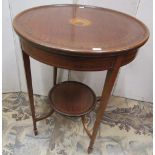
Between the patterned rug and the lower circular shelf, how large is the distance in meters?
0.20

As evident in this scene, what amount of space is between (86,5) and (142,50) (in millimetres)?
455

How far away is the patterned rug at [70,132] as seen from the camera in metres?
1.10

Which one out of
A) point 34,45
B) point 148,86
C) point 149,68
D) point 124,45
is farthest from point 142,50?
point 34,45

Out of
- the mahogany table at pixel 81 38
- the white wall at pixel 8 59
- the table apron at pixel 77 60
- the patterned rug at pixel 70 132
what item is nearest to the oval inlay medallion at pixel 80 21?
the mahogany table at pixel 81 38

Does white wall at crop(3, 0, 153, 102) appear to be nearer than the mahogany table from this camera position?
No

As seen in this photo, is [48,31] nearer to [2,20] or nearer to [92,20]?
[92,20]

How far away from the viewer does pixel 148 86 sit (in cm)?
137

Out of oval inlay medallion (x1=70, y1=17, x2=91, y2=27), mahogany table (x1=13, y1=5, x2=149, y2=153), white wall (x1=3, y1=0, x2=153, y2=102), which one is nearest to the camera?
mahogany table (x1=13, y1=5, x2=149, y2=153)

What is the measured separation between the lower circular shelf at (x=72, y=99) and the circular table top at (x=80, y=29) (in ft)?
1.50

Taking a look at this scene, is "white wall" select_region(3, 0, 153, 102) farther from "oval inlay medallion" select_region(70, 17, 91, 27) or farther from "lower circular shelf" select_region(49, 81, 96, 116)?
"oval inlay medallion" select_region(70, 17, 91, 27)

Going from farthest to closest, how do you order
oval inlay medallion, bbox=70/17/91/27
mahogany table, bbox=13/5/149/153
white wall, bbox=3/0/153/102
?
white wall, bbox=3/0/153/102 → oval inlay medallion, bbox=70/17/91/27 → mahogany table, bbox=13/5/149/153

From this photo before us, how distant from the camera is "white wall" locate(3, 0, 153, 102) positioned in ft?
3.39

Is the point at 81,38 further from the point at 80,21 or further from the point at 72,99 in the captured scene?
the point at 72,99

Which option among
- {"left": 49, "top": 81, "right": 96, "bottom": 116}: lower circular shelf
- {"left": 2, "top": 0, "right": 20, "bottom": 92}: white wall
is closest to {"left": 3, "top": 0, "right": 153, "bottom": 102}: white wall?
{"left": 2, "top": 0, "right": 20, "bottom": 92}: white wall
